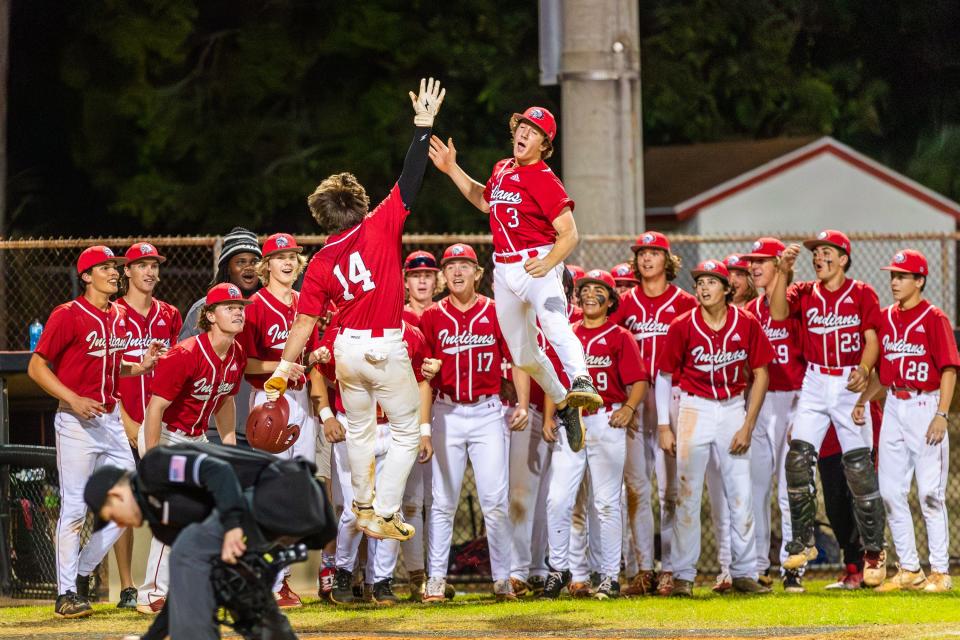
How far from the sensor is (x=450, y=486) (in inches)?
423

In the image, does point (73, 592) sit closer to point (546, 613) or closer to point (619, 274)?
point (546, 613)

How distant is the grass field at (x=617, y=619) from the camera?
9.06 meters

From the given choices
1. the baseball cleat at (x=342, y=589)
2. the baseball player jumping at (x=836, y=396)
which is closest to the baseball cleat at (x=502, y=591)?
the baseball cleat at (x=342, y=589)

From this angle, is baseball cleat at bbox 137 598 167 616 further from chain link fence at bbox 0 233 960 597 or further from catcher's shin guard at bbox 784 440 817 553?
catcher's shin guard at bbox 784 440 817 553

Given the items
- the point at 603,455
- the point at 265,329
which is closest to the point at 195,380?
the point at 265,329

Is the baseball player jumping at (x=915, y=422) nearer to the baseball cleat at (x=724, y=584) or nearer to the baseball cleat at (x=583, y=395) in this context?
the baseball cleat at (x=724, y=584)

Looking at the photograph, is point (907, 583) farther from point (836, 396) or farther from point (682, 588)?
point (682, 588)

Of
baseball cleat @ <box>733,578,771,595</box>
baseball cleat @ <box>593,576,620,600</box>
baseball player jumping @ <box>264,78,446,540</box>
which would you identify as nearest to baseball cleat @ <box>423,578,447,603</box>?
baseball cleat @ <box>593,576,620,600</box>

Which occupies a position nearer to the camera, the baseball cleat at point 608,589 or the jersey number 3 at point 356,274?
the jersey number 3 at point 356,274

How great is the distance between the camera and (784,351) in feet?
37.4

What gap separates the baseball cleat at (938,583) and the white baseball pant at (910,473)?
0.05 metres

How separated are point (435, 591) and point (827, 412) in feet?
10.2

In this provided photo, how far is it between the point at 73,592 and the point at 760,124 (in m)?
23.2

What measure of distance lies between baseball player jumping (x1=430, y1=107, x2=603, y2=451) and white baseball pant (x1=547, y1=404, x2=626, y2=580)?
1296 millimetres
